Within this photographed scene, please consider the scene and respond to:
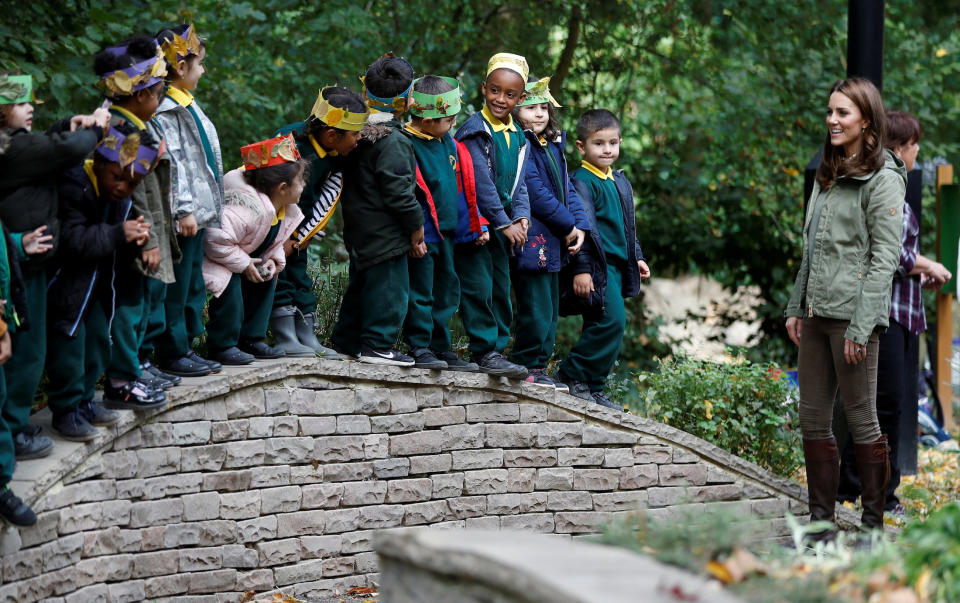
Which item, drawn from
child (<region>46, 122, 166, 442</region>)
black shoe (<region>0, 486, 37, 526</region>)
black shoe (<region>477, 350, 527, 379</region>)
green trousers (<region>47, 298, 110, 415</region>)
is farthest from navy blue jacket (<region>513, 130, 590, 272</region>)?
black shoe (<region>0, 486, 37, 526</region>)

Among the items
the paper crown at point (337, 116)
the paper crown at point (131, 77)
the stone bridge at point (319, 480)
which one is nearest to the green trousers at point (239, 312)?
the stone bridge at point (319, 480)

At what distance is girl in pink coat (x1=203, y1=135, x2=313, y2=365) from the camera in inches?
230

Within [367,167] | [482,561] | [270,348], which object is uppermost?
[367,167]

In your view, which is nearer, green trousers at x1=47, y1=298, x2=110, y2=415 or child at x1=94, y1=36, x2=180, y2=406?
green trousers at x1=47, y1=298, x2=110, y2=415

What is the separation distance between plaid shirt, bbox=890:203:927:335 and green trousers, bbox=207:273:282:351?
3624 millimetres

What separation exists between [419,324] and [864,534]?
2.52m

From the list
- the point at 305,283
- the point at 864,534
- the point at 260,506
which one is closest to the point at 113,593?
the point at 260,506

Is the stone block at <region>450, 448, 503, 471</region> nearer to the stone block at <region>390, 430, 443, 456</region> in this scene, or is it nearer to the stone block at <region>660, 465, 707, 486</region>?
the stone block at <region>390, 430, 443, 456</region>

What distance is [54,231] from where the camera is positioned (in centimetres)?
475


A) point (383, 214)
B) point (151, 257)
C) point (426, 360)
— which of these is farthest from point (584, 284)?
point (151, 257)

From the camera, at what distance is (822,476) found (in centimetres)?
616

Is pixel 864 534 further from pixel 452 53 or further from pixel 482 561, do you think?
pixel 452 53

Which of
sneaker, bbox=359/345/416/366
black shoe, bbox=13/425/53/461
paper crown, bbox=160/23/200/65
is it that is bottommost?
black shoe, bbox=13/425/53/461

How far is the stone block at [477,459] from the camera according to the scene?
6.40 meters
